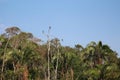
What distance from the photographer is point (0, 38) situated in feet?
130

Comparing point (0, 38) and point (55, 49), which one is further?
point (55, 49)

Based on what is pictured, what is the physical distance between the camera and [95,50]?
39.9 m

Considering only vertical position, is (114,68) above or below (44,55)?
below


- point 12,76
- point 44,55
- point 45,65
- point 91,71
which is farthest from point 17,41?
point 91,71

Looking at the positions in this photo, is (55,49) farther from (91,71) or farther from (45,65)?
(91,71)

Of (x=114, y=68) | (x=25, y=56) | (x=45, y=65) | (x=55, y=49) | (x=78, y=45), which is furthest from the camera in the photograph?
(x=78, y=45)

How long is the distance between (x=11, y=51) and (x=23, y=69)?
2945mm

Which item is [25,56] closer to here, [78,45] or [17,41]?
[17,41]

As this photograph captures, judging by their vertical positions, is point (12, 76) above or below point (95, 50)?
below

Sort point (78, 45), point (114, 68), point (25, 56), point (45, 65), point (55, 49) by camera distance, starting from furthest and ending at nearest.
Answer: point (78, 45), point (55, 49), point (45, 65), point (25, 56), point (114, 68)

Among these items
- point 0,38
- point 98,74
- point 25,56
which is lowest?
point 98,74

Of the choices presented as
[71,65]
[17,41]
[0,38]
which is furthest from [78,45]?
[0,38]

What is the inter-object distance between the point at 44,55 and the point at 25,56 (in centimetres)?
1000

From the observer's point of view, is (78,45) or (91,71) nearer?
(91,71)
